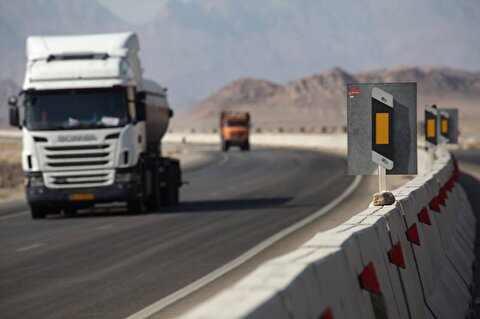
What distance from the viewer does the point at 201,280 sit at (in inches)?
556

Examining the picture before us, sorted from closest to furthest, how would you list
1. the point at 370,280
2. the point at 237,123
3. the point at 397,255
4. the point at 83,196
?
the point at 370,280 → the point at 397,255 → the point at 83,196 → the point at 237,123

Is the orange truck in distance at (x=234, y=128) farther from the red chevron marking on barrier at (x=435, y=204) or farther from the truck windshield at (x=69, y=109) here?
the red chevron marking on barrier at (x=435, y=204)

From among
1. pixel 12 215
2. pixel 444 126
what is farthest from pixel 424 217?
pixel 444 126

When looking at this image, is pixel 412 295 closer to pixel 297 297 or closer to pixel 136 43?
pixel 297 297

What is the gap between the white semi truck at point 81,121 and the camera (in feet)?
81.0

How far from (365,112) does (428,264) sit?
5.14 feet

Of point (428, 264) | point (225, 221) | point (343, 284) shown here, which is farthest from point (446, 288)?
point (225, 221)

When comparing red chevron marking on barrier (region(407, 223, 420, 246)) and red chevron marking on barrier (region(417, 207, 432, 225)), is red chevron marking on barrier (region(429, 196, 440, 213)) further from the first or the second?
red chevron marking on barrier (region(407, 223, 420, 246))

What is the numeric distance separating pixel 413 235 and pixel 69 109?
15700 mm

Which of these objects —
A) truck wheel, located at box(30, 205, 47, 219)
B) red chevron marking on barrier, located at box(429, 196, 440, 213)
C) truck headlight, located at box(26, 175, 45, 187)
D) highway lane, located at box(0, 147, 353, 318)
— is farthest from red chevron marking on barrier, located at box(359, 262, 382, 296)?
truck wheel, located at box(30, 205, 47, 219)

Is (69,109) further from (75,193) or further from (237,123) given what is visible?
(237,123)

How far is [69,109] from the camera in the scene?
24719 mm

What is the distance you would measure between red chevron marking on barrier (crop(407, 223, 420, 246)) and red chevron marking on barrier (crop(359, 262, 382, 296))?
100 inches

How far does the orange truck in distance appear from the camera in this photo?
84.0 metres
